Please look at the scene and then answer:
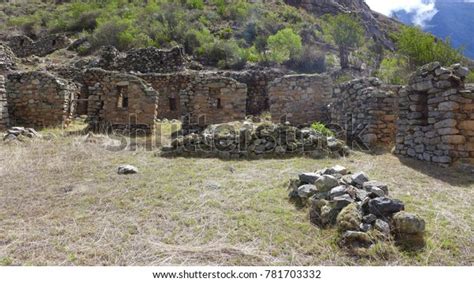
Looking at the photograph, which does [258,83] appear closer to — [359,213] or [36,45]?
[359,213]

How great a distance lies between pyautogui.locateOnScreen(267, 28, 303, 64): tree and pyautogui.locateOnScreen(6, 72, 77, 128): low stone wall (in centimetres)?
1662

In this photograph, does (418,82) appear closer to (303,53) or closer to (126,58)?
(126,58)

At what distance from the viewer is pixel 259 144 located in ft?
25.5

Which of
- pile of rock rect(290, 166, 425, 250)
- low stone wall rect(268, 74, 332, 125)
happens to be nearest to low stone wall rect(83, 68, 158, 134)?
low stone wall rect(268, 74, 332, 125)

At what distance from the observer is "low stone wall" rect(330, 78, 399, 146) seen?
8719mm

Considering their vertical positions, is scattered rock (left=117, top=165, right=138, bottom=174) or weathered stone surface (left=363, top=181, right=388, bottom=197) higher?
weathered stone surface (left=363, top=181, right=388, bottom=197)

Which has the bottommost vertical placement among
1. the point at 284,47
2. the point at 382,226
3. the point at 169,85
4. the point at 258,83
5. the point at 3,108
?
the point at 382,226

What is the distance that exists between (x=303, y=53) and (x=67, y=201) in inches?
921

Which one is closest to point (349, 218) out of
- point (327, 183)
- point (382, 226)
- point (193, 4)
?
point (382, 226)

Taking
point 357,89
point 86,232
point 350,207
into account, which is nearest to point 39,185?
point 86,232

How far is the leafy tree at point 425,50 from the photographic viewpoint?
66.4 feet

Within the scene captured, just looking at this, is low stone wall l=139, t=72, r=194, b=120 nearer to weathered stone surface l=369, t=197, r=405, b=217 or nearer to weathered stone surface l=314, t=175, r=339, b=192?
weathered stone surface l=314, t=175, r=339, b=192

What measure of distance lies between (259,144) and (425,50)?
693 inches

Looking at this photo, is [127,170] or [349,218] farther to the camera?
[127,170]
